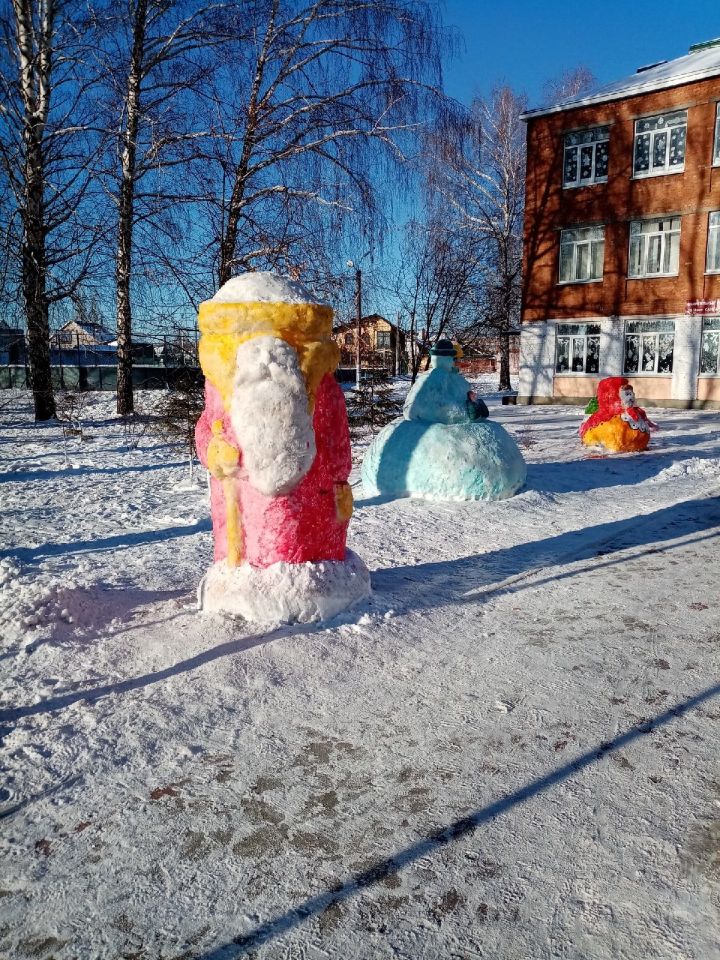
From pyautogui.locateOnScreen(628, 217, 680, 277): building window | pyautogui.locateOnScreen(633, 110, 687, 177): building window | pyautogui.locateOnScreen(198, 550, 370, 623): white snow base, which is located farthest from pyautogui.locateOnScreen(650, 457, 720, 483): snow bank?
pyautogui.locateOnScreen(633, 110, 687, 177): building window

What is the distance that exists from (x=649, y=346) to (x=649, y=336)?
279mm

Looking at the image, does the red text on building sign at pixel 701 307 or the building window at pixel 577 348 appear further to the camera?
the building window at pixel 577 348

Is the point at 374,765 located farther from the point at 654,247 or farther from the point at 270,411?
the point at 654,247

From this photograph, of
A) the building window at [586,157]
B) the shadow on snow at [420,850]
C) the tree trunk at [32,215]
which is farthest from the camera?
the building window at [586,157]

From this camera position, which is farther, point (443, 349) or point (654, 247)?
point (654, 247)

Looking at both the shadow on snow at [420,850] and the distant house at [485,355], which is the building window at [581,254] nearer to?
the distant house at [485,355]

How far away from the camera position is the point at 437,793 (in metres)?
2.53

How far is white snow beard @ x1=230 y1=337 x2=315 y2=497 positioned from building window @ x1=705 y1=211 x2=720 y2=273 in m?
17.6

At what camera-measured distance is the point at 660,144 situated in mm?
18406

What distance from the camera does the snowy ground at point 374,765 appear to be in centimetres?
197

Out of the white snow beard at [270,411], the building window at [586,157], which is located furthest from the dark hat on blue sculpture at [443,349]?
the building window at [586,157]

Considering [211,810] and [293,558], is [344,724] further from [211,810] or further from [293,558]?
[293,558]

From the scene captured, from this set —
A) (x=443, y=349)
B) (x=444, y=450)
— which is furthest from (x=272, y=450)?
(x=443, y=349)

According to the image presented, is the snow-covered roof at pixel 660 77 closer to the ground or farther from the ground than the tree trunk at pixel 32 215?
farther from the ground
